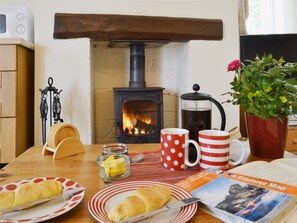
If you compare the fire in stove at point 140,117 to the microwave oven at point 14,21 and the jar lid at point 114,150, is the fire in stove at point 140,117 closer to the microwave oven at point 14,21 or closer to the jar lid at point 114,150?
the microwave oven at point 14,21

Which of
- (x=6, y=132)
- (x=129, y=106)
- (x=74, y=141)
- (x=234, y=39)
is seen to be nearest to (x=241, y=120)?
(x=234, y=39)

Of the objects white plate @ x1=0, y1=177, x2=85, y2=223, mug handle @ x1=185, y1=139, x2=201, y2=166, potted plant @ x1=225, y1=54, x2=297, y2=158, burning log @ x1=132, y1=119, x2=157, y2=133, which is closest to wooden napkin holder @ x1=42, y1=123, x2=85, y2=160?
white plate @ x1=0, y1=177, x2=85, y2=223

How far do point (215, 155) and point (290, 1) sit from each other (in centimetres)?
247

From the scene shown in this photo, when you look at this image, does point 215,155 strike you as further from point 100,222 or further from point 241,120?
point 241,120

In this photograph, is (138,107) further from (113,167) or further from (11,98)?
(113,167)

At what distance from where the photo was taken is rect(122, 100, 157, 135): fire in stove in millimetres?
2137

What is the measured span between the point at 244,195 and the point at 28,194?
441mm

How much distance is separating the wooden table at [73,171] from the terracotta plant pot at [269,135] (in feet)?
0.15

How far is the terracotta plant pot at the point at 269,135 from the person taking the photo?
2.73 ft

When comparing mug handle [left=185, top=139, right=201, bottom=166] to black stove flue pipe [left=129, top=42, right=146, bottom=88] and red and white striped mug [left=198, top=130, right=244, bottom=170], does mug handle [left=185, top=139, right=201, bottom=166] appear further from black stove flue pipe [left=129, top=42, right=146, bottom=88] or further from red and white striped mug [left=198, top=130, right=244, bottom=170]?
black stove flue pipe [left=129, top=42, right=146, bottom=88]

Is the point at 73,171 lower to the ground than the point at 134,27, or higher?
lower

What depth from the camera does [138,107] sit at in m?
2.19

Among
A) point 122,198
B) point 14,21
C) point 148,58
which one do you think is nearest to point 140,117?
point 148,58

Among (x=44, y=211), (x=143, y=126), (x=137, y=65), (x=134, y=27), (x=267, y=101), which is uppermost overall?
(x=134, y=27)
